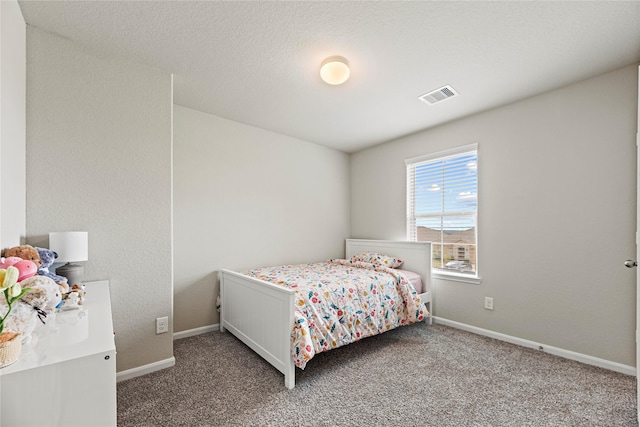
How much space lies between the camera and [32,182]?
1847mm

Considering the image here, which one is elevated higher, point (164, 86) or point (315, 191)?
point (164, 86)

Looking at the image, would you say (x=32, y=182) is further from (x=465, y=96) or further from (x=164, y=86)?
(x=465, y=96)

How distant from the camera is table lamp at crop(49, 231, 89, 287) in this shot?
1741 millimetres

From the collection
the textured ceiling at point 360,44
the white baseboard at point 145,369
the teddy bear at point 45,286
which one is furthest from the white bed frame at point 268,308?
the textured ceiling at point 360,44

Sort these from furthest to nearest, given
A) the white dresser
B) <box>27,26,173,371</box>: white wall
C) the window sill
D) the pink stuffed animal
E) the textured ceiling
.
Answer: the window sill
<box>27,26,173,371</box>: white wall
the textured ceiling
the pink stuffed animal
the white dresser

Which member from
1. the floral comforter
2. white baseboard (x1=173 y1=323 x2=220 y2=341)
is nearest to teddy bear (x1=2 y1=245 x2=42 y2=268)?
the floral comforter

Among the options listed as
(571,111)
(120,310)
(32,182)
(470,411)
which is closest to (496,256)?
Answer: (571,111)

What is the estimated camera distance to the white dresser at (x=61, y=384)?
0.77 m

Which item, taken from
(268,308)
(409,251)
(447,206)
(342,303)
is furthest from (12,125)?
(447,206)

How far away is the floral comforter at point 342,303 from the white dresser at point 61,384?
129 cm

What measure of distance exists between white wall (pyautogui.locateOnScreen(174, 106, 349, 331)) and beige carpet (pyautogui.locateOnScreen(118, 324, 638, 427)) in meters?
0.82

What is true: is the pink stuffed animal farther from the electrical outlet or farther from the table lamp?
the electrical outlet

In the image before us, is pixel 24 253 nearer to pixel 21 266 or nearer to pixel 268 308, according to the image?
pixel 21 266

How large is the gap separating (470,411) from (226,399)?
1.56m
